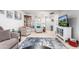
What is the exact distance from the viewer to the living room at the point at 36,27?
171 cm

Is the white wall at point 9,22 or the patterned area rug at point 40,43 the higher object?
the white wall at point 9,22

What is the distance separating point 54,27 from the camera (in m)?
1.84

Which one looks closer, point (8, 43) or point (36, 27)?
point (8, 43)

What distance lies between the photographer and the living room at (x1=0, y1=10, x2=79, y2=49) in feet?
5.61

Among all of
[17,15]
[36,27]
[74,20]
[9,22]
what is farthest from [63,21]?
[9,22]

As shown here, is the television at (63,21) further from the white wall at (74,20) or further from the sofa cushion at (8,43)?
the sofa cushion at (8,43)

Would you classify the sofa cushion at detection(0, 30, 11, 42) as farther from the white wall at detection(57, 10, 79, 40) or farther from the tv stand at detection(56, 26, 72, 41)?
the white wall at detection(57, 10, 79, 40)

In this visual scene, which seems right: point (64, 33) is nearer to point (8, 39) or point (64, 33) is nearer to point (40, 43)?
point (40, 43)

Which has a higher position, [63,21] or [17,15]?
[17,15]

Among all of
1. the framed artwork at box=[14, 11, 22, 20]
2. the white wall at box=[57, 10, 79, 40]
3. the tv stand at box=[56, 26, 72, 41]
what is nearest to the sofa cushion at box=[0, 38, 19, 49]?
the framed artwork at box=[14, 11, 22, 20]

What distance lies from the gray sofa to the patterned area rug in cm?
13

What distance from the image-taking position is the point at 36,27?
1.85 metres

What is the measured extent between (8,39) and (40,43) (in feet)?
1.86

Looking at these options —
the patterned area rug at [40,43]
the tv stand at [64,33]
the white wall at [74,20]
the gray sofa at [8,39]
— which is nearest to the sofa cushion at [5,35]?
the gray sofa at [8,39]
